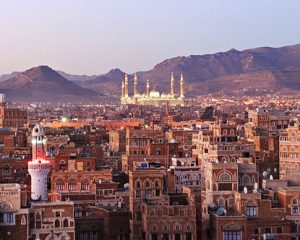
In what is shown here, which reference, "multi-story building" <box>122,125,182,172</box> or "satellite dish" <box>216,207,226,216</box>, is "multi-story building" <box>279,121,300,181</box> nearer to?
"multi-story building" <box>122,125,182,172</box>

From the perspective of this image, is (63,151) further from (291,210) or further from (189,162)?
(291,210)

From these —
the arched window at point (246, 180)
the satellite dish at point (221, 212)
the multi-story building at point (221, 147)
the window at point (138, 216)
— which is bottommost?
the window at point (138, 216)

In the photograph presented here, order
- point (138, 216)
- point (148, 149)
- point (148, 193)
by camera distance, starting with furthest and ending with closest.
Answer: point (148, 149) → point (148, 193) → point (138, 216)

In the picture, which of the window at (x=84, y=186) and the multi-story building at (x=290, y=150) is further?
the multi-story building at (x=290, y=150)

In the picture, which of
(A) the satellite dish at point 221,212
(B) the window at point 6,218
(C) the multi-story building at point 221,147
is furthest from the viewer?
(C) the multi-story building at point 221,147

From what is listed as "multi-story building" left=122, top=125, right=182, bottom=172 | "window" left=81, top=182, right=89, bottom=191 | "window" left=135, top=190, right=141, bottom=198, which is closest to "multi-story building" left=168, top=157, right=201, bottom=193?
"window" left=81, top=182, right=89, bottom=191

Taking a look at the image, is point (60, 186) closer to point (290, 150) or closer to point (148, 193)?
point (148, 193)

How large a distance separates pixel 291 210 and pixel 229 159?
13.1 m

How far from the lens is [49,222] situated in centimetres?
4484

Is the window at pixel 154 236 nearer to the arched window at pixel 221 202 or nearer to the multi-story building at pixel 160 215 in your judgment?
the multi-story building at pixel 160 215

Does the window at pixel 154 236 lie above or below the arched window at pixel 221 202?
below

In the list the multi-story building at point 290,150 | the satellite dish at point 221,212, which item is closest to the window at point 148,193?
the satellite dish at point 221,212

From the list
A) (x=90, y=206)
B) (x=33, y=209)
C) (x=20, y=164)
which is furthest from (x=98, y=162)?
(x=33, y=209)

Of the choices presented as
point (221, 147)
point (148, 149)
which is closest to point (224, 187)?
point (221, 147)
